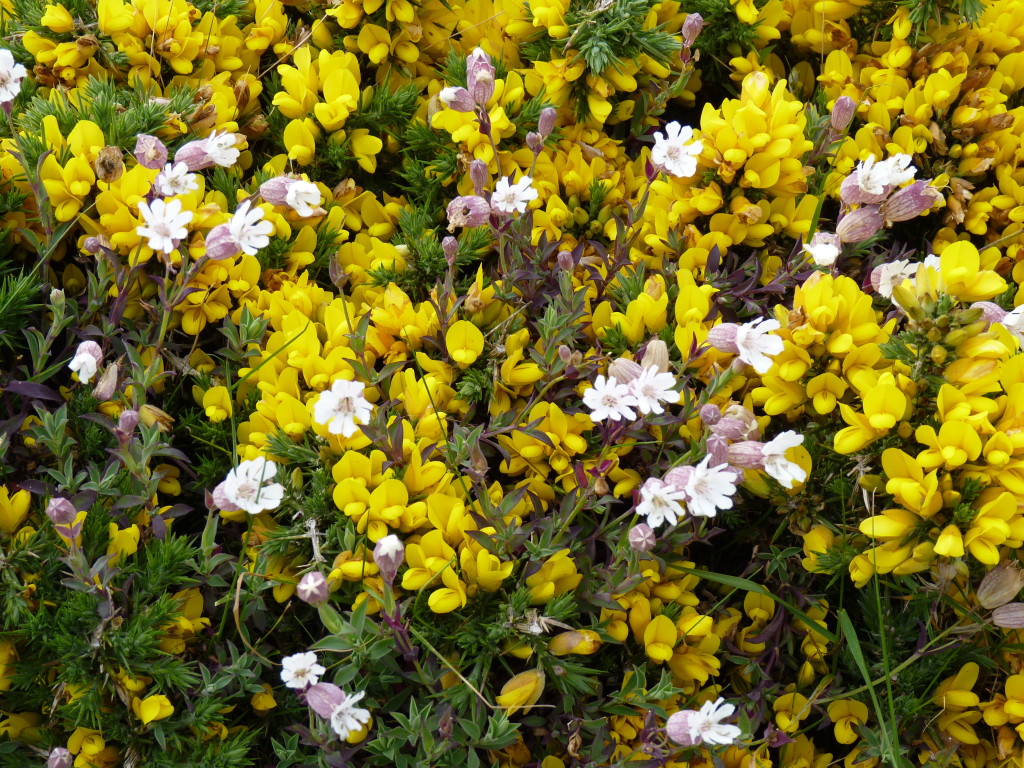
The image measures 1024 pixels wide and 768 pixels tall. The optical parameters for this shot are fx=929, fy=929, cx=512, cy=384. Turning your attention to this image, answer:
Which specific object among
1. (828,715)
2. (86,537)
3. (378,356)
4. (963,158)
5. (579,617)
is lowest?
(828,715)

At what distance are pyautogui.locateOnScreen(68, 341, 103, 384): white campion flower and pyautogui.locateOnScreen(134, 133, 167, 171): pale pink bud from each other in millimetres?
305

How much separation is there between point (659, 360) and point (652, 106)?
2.35ft

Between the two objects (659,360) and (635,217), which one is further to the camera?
(635,217)

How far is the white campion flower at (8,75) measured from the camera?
1.36m

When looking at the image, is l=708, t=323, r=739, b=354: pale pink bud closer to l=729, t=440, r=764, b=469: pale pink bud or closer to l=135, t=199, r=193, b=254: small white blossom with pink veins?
l=729, t=440, r=764, b=469: pale pink bud

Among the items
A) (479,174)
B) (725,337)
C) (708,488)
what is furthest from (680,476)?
(479,174)

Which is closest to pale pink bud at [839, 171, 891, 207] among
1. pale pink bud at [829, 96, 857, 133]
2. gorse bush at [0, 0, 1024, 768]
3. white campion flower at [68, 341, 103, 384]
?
gorse bush at [0, 0, 1024, 768]

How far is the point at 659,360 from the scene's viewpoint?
137 cm

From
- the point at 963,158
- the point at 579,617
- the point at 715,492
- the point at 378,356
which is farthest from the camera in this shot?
the point at 963,158

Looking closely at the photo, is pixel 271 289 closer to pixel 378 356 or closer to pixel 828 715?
pixel 378 356

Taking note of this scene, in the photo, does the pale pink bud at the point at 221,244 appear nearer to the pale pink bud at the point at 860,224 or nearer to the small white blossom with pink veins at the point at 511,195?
the small white blossom with pink veins at the point at 511,195

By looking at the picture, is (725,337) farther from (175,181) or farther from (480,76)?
(175,181)

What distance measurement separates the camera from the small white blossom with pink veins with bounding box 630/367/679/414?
124cm

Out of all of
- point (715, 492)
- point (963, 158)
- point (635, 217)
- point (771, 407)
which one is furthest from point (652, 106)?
point (715, 492)
